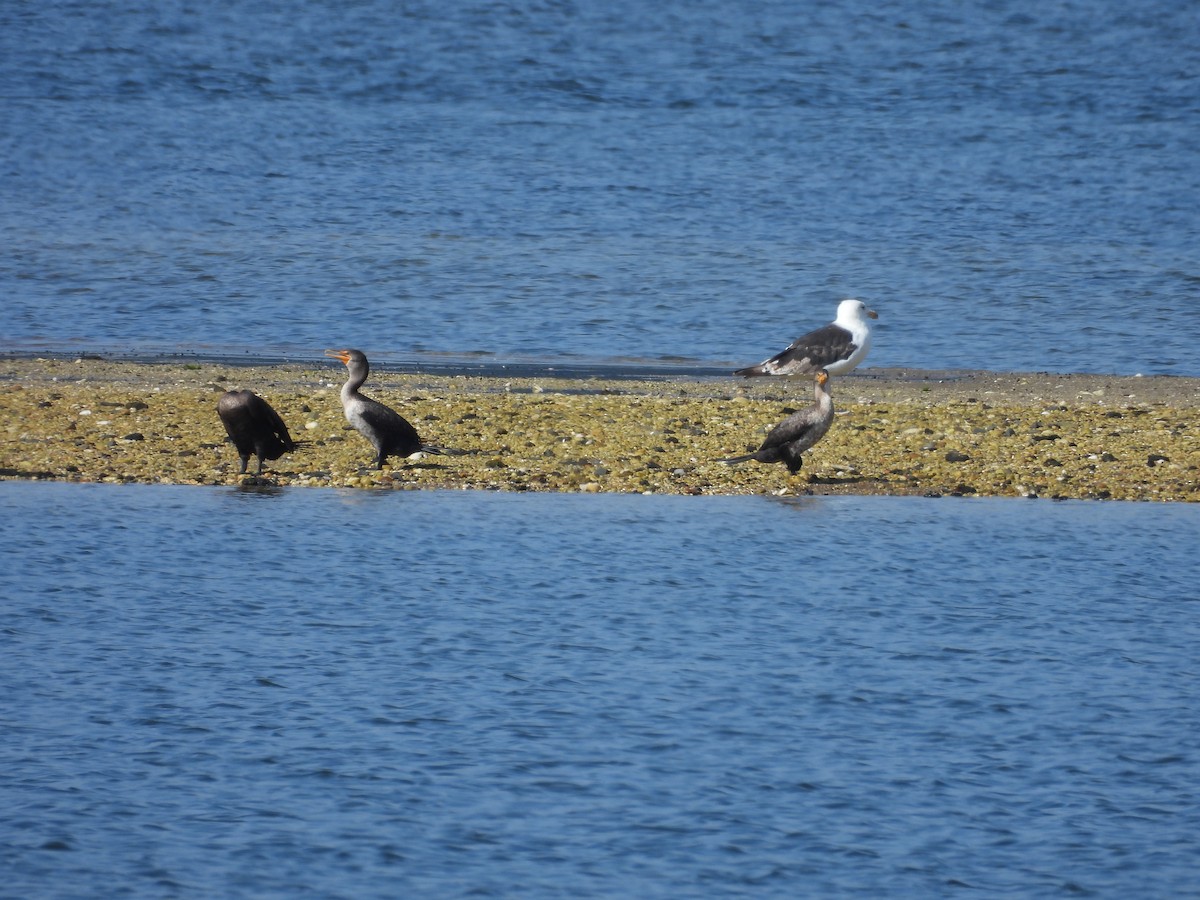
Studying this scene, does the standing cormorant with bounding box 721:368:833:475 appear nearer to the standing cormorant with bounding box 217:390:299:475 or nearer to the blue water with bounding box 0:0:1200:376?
the standing cormorant with bounding box 217:390:299:475

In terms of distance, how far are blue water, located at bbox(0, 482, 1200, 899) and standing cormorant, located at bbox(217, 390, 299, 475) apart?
0.50m

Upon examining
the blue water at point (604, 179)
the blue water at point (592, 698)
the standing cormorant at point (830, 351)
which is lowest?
the blue water at point (592, 698)

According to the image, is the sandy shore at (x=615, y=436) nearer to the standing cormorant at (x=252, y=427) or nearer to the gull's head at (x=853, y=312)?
the standing cormorant at (x=252, y=427)

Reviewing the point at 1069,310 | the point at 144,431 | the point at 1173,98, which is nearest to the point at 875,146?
the point at 1173,98

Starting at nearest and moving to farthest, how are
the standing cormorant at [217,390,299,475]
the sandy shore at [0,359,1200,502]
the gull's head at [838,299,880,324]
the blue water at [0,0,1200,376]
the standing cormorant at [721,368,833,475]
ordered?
the standing cormorant at [217,390,299,475] < the standing cormorant at [721,368,833,475] < the sandy shore at [0,359,1200,502] < the gull's head at [838,299,880,324] < the blue water at [0,0,1200,376]

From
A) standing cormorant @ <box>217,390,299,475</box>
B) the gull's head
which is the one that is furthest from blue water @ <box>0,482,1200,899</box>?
the gull's head

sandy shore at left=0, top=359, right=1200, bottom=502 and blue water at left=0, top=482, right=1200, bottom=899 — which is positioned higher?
sandy shore at left=0, top=359, right=1200, bottom=502

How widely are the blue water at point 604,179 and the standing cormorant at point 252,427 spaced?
6.74m

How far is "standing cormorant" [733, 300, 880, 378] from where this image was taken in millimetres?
17422

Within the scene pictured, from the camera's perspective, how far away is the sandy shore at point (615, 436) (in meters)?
13.8

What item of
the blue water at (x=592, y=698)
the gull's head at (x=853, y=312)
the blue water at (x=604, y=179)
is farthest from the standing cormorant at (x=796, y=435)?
the blue water at (x=604, y=179)

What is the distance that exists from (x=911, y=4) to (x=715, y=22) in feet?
23.1

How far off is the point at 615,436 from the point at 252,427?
3.06 metres

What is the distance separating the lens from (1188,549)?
39.4ft
